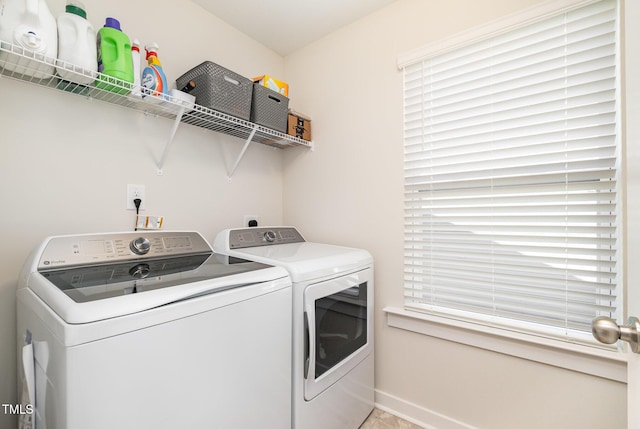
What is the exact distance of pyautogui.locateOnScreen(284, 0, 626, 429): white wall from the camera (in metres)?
1.29

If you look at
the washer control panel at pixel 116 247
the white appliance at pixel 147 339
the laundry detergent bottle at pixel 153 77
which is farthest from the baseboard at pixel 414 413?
the laundry detergent bottle at pixel 153 77

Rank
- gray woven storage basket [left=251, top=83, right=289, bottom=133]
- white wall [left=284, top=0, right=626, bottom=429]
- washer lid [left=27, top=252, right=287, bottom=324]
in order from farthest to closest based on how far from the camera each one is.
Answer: gray woven storage basket [left=251, top=83, right=289, bottom=133], white wall [left=284, top=0, right=626, bottom=429], washer lid [left=27, top=252, right=287, bottom=324]

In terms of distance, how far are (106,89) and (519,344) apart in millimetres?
2252

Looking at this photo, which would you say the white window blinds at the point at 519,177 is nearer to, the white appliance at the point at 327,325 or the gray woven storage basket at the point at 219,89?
the white appliance at the point at 327,325

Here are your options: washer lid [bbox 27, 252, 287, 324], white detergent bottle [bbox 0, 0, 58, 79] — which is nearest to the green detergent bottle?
white detergent bottle [bbox 0, 0, 58, 79]

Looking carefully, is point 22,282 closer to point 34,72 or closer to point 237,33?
point 34,72

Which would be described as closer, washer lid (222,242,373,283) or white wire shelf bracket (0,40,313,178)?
white wire shelf bracket (0,40,313,178)

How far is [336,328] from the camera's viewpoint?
142 cm

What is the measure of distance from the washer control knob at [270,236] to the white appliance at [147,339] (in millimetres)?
565

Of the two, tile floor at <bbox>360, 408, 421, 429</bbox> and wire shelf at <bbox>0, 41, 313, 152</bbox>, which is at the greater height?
wire shelf at <bbox>0, 41, 313, 152</bbox>

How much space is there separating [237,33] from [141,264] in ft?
5.69

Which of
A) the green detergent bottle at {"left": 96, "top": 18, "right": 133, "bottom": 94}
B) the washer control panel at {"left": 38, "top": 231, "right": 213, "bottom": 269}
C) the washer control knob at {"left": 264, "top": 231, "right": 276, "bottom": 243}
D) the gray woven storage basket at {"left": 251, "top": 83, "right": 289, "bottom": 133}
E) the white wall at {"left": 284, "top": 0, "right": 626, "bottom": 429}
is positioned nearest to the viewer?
the washer control panel at {"left": 38, "top": 231, "right": 213, "bottom": 269}

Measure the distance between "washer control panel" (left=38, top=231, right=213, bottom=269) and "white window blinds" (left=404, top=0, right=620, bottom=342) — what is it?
4.16 feet

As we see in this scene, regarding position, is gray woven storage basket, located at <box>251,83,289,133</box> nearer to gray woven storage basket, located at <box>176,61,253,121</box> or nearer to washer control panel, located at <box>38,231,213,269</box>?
gray woven storage basket, located at <box>176,61,253,121</box>
